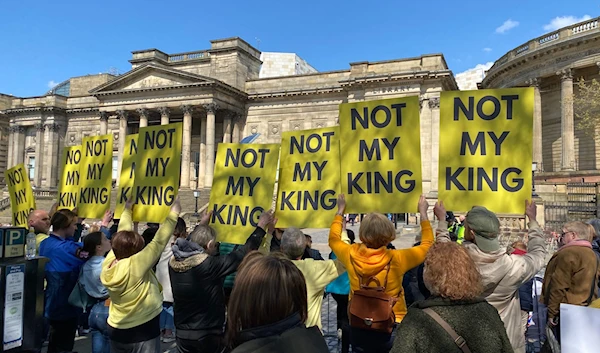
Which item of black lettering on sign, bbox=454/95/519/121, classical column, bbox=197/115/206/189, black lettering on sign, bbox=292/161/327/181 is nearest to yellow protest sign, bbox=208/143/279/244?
black lettering on sign, bbox=292/161/327/181

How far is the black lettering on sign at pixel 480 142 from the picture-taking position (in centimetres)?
502

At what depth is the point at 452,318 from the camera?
2.43 meters

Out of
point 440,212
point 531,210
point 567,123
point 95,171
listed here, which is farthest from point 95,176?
point 567,123

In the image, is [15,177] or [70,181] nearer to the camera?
[70,181]

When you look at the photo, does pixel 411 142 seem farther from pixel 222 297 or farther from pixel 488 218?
pixel 222 297

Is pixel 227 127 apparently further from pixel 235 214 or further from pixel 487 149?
pixel 487 149

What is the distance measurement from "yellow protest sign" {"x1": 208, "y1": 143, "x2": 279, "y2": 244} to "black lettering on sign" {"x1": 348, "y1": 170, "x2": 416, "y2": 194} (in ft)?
4.41

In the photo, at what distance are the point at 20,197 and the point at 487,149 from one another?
27.6 feet

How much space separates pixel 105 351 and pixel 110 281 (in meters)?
1.50

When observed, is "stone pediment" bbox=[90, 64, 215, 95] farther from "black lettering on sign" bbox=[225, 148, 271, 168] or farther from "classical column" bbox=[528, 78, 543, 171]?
"black lettering on sign" bbox=[225, 148, 271, 168]

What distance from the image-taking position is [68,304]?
5074 mm

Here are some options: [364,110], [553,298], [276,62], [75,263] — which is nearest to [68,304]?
[75,263]

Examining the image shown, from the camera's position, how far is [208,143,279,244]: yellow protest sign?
6.35 metres

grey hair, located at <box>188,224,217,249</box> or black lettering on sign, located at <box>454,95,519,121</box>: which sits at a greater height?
black lettering on sign, located at <box>454,95,519,121</box>
